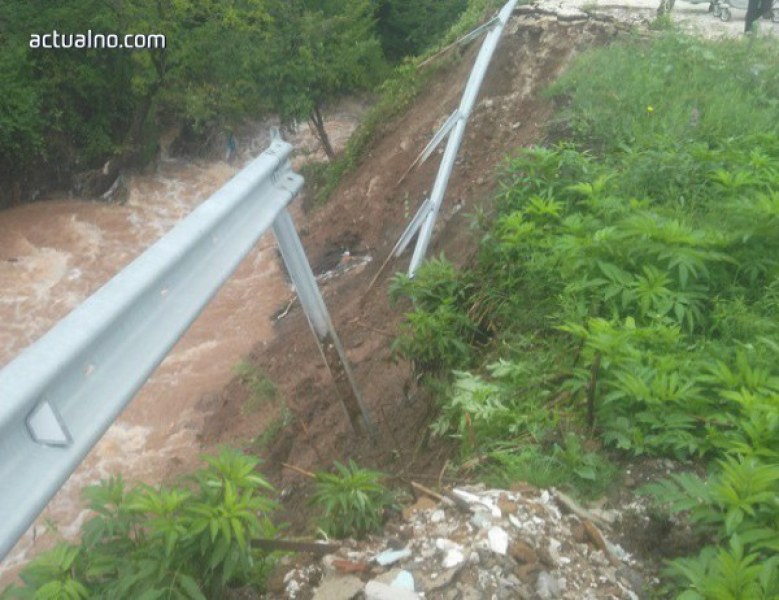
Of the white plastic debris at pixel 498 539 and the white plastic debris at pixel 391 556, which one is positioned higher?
the white plastic debris at pixel 391 556

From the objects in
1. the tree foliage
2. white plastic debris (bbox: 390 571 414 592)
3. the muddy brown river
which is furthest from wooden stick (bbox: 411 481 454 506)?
the tree foliage

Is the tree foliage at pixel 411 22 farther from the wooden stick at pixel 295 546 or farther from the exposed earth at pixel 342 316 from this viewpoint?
the wooden stick at pixel 295 546

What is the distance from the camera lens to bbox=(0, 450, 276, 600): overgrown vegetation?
202 centimetres

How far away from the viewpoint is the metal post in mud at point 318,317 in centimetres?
324

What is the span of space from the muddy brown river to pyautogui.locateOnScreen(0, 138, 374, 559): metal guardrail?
2057mm

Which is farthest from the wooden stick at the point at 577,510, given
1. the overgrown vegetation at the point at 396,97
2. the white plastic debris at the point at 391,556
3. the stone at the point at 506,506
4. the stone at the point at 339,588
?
the overgrown vegetation at the point at 396,97

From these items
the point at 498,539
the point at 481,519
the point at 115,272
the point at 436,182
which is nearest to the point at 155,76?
the point at 115,272

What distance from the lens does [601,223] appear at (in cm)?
399

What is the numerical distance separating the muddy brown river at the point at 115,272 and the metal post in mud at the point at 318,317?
1.58m

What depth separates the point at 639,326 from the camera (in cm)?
329

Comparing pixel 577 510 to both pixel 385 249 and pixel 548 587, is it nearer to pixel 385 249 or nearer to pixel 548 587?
pixel 548 587

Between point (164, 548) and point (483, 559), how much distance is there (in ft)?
3.09

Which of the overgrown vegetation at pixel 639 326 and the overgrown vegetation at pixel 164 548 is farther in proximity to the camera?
the overgrown vegetation at pixel 639 326

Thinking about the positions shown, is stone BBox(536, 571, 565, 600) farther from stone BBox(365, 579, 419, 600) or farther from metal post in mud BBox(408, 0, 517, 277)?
metal post in mud BBox(408, 0, 517, 277)
